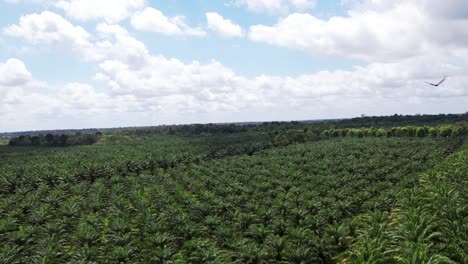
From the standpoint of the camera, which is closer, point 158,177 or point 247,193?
point 247,193

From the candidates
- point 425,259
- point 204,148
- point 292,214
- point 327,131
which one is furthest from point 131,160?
point 327,131

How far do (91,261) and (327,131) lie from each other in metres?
148

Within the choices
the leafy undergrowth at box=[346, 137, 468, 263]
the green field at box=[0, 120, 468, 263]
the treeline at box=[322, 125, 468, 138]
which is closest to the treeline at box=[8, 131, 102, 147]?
the green field at box=[0, 120, 468, 263]

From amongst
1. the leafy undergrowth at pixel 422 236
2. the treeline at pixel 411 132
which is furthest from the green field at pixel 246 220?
the treeline at pixel 411 132

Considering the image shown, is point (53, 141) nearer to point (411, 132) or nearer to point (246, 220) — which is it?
point (411, 132)

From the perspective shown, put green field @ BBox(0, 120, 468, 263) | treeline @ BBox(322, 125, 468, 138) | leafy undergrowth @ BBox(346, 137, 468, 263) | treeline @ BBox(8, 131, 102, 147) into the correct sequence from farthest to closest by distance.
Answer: treeline @ BBox(8, 131, 102, 147), treeline @ BBox(322, 125, 468, 138), green field @ BBox(0, 120, 468, 263), leafy undergrowth @ BBox(346, 137, 468, 263)

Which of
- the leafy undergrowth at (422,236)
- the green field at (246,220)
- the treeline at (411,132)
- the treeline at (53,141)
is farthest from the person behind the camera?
the treeline at (53,141)

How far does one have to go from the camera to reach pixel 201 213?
115 ft

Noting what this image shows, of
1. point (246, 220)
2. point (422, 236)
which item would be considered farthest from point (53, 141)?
point (422, 236)

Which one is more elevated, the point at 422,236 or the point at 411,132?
the point at 411,132

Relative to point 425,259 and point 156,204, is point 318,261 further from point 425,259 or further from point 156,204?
point 156,204

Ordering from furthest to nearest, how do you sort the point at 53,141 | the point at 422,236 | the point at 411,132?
the point at 53,141, the point at 411,132, the point at 422,236

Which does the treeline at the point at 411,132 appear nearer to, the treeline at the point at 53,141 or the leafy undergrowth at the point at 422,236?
the treeline at the point at 53,141

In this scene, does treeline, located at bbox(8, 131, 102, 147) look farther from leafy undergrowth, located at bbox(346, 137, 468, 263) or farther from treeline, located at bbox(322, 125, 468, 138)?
leafy undergrowth, located at bbox(346, 137, 468, 263)
